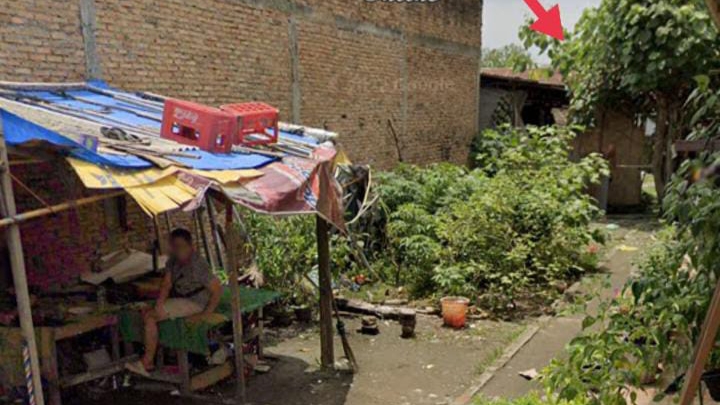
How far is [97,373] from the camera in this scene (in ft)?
16.7

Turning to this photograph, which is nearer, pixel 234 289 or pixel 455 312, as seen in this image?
pixel 234 289

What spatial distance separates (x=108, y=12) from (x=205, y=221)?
294 centimetres

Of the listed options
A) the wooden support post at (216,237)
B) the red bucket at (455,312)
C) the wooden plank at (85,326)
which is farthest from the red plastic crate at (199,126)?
the red bucket at (455,312)

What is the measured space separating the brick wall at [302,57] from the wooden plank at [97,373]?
3.18 meters

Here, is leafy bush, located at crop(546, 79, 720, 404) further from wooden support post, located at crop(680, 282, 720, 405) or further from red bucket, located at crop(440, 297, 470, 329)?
red bucket, located at crop(440, 297, 470, 329)

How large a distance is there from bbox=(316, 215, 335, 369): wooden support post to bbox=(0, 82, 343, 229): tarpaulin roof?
489 mm

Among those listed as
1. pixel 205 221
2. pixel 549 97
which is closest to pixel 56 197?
pixel 205 221

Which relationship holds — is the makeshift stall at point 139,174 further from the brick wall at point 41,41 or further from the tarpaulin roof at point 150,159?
the brick wall at point 41,41

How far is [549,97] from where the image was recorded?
19219mm

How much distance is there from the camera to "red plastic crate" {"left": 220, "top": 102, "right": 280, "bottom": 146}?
523 centimetres

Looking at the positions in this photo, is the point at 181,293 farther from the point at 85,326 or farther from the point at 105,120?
the point at 105,120

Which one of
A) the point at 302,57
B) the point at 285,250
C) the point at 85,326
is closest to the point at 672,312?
the point at 85,326

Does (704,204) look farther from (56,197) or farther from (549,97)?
(549,97)

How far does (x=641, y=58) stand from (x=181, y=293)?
10941 millimetres
